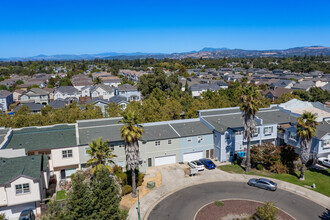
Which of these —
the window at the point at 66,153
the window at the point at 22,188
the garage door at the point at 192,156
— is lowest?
the garage door at the point at 192,156

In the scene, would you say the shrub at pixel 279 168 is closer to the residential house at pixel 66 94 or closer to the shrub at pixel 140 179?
the shrub at pixel 140 179

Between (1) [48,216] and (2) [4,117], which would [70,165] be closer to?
(1) [48,216]

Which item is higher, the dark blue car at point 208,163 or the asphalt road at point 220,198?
the dark blue car at point 208,163

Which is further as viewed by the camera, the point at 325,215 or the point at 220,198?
the point at 220,198

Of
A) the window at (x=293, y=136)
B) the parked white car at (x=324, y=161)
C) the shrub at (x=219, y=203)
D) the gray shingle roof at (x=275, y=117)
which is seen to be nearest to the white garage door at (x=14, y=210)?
the shrub at (x=219, y=203)

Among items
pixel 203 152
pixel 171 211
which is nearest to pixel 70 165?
pixel 171 211

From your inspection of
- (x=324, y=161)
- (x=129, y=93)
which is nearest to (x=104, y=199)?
(x=324, y=161)

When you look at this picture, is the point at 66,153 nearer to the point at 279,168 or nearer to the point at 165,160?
the point at 165,160
